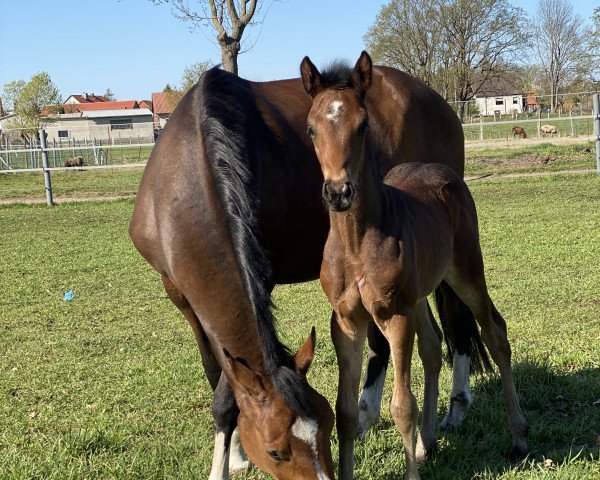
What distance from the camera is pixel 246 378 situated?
2.56 metres

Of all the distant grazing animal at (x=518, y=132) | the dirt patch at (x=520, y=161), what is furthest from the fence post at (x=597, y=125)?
the distant grazing animal at (x=518, y=132)

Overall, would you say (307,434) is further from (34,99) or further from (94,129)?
(34,99)

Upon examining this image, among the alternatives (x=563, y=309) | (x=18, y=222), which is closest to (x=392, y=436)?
(x=563, y=309)

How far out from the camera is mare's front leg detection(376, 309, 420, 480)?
293 cm

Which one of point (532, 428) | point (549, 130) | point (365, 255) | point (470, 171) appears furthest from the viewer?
point (549, 130)

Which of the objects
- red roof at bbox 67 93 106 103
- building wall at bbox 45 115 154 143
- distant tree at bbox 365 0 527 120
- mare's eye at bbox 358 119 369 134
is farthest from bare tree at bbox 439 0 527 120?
red roof at bbox 67 93 106 103

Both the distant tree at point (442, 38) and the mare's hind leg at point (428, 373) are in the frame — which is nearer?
the mare's hind leg at point (428, 373)

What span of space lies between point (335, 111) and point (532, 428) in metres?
2.07

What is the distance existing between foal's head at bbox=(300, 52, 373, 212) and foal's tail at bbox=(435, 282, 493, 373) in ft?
5.39

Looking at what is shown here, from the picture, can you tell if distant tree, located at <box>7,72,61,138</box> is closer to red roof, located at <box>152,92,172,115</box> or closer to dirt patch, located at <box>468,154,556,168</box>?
red roof, located at <box>152,92,172,115</box>

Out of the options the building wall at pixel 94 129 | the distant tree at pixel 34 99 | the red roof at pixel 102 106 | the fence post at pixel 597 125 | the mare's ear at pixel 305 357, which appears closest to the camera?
the mare's ear at pixel 305 357

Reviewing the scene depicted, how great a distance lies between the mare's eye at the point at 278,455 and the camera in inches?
96.6


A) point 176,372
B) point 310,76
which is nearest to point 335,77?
point 310,76

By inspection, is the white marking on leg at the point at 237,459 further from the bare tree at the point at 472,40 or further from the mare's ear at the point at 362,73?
the bare tree at the point at 472,40
